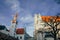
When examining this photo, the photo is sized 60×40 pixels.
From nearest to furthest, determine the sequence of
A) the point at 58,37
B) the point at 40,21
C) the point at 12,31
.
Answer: the point at 58,37 → the point at 40,21 → the point at 12,31

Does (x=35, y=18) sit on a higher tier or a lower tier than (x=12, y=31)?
higher

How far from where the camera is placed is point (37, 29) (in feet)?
243

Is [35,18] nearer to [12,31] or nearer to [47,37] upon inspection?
[47,37]

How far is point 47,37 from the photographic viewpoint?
7088 cm

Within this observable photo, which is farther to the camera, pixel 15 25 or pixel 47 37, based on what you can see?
pixel 15 25

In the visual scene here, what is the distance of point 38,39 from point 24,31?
953 inches

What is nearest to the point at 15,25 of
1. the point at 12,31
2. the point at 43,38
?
the point at 12,31

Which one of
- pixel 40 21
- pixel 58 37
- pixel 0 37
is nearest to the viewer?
pixel 0 37

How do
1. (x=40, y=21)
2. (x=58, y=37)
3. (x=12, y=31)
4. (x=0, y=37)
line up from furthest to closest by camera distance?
(x=12, y=31) < (x=40, y=21) < (x=58, y=37) < (x=0, y=37)

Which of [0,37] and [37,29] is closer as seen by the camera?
[0,37]

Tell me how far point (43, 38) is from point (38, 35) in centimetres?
310

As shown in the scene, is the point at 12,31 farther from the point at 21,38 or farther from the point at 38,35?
the point at 38,35

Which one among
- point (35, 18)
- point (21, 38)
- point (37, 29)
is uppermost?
point (35, 18)

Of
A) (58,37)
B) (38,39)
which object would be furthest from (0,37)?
(58,37)
